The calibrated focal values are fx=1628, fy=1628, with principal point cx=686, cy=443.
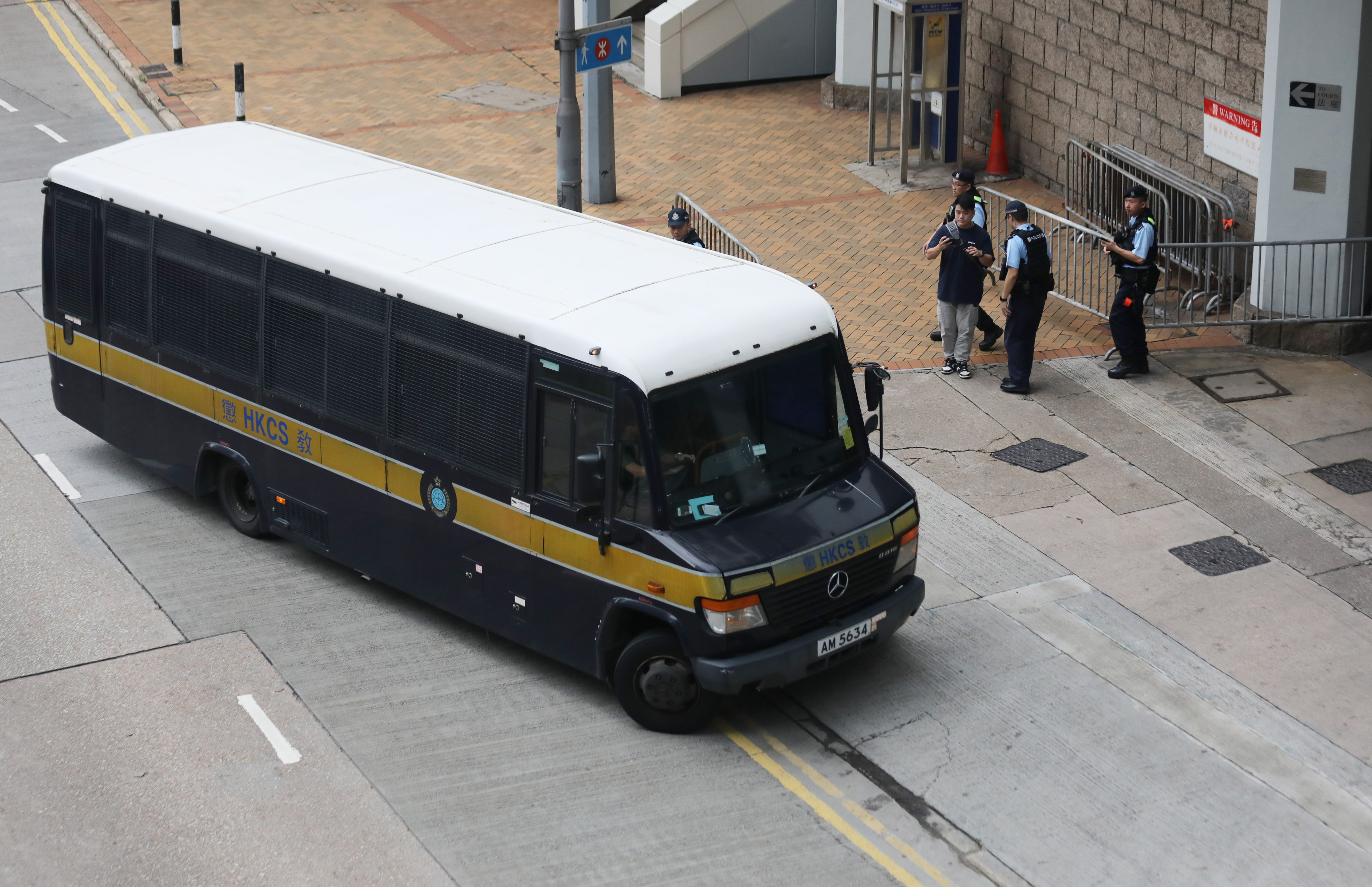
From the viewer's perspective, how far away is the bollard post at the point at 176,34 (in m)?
24.4

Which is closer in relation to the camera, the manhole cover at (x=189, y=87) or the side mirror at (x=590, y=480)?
the side mirror at (x=590, y=480)

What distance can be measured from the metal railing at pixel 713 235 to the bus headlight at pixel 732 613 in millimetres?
6926

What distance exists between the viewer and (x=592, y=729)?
9602 millimetres

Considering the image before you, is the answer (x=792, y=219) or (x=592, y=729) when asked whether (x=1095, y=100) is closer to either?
(x=792, y=219)

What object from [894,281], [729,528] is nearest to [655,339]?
[729,528]

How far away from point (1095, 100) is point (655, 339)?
34.7 ft

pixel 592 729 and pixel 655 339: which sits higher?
pixel 655 339

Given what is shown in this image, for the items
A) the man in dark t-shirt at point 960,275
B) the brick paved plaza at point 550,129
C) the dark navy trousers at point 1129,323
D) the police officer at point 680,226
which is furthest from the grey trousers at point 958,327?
the police officer at point 680,226

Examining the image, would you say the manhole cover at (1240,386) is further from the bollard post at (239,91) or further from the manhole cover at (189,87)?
the manhole cover at (189,87)

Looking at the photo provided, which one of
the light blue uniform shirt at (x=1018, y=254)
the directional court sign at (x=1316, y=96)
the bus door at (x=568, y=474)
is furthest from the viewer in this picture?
the directional court sign at (x=1316, y=96)

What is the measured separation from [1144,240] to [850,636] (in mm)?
5971

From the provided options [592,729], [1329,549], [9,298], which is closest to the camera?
[592,729]

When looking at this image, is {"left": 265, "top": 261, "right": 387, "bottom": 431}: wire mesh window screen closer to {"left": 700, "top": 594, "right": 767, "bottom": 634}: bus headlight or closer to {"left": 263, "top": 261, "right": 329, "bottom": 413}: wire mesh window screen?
{"left": 263, "top": 261, "right": 329, "bottom": 413}: wire mesh window screen

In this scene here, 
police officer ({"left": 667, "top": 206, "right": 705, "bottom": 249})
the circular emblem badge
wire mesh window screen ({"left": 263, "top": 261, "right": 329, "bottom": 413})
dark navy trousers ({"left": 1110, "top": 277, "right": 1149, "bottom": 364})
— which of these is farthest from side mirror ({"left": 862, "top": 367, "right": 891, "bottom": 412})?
dark navy trousers ({"left": 1110, "top": 277, "right": 1149, "bottom": 364})
